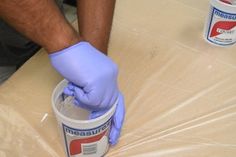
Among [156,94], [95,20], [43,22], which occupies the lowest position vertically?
[156,94]

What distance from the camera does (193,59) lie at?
972mm

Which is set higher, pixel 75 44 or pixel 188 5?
pixel 75 44

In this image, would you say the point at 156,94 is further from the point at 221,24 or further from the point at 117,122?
the point at 221,24

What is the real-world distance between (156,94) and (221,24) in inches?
10.3

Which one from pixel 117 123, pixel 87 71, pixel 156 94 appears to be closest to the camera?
pixel 87 71

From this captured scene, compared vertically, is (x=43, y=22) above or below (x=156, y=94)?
above

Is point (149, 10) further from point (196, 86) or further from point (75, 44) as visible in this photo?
point (75, 44)

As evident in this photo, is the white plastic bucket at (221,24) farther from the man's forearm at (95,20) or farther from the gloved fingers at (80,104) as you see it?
the gloved fingers at (80,104)

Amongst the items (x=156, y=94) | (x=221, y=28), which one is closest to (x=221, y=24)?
(x=221, y=28)

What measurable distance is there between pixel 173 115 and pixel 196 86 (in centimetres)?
11

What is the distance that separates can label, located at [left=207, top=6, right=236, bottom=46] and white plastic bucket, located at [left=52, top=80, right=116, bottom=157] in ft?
1.35

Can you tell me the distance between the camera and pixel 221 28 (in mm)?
974

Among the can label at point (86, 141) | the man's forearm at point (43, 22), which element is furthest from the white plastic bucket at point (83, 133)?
the man's forearm at point (43, 22)

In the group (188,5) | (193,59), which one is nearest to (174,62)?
(193,59)
